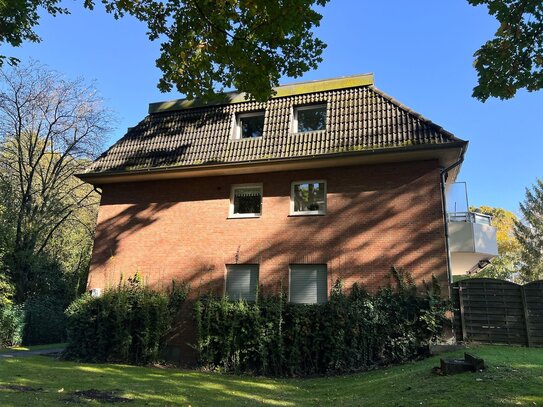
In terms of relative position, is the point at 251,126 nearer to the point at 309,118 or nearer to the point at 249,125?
the point at 249,125

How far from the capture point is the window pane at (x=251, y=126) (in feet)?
51.5

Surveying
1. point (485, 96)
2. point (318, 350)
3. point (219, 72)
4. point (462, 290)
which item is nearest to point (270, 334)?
Result: point (318, 350)

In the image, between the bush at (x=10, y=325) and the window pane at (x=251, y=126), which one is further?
the bush at (x=10, y=325)

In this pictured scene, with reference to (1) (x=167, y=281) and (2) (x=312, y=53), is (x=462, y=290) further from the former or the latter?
(1) (x=167, y=281)

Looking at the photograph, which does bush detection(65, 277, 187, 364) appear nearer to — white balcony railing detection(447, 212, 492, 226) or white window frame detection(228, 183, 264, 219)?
white window frame detection(228, 183, 264, 219)

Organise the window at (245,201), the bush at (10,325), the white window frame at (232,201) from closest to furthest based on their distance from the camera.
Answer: the white window frame at (232,201) < the window at (245,201) < the bush at (10,325)

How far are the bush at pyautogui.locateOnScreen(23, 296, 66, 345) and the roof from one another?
30.5 feet

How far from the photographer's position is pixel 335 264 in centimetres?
1306

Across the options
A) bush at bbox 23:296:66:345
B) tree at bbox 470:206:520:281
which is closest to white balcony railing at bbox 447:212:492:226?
bush at bbox 23:296:66:345

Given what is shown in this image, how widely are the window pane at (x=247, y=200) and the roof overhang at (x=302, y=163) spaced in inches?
27.0

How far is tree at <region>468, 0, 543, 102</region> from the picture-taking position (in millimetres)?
6039

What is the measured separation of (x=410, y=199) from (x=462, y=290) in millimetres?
3093

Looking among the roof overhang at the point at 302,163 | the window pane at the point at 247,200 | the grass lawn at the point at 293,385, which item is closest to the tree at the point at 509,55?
the grass lawn at the point at 293,385

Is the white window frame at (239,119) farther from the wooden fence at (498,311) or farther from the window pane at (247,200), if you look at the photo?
the wooden fence at (498,311)
